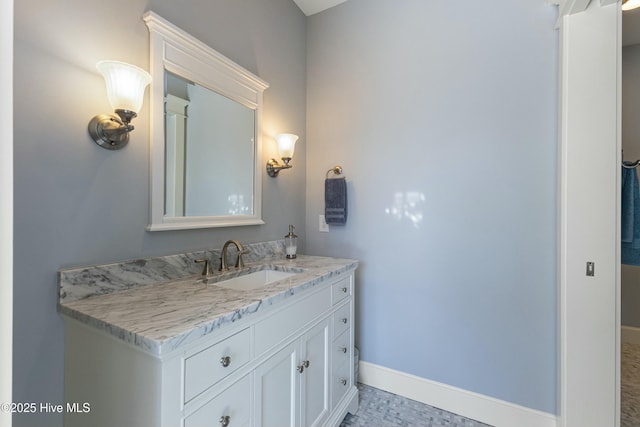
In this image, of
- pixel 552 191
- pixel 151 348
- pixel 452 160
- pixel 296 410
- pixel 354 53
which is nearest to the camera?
pixel 151 348

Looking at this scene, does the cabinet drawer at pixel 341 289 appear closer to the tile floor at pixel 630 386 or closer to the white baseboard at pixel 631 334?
the tile floor at pixel 630 386

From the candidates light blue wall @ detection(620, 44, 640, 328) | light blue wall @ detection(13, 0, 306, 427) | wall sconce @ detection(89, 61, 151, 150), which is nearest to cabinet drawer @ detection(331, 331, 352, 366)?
light blue wall @ detection(13, 0, 306, 427)

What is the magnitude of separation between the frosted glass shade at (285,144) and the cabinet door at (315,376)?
1.08 m

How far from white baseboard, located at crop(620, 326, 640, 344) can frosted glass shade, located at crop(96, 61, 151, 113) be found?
4.00 metres

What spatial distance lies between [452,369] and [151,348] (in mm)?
1782

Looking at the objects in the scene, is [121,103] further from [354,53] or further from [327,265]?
[354,53]

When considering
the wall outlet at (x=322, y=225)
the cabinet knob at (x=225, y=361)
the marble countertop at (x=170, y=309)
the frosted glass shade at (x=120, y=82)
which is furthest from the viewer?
the wall outlet at (x=322, y=225)

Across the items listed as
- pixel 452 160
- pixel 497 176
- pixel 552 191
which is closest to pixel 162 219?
pixel 452 160

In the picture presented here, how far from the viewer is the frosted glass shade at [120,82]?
1.00 metres

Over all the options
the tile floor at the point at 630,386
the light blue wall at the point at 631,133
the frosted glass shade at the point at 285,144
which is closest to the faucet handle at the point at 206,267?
the frosted glass shade at the point at 285,144

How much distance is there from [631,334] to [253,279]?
3.40m

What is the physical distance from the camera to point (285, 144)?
187 centimetres

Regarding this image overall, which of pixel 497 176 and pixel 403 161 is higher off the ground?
pixel 403 161

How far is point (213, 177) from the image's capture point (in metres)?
1.53
